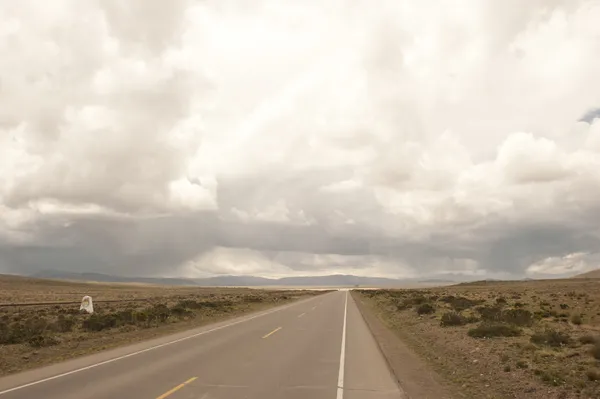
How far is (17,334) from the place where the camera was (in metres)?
20.5

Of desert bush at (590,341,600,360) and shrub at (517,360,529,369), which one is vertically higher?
desert bush at (590,341,600,360)

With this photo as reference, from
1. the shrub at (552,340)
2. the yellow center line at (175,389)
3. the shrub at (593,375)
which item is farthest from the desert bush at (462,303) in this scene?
the yellow center line at (175,389)

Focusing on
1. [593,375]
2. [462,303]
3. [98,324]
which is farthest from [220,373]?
[462,303]

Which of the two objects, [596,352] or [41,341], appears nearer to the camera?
[596,352]

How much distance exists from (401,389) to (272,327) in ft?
53.5

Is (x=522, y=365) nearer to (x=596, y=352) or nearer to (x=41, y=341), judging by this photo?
(x=596, y=352)

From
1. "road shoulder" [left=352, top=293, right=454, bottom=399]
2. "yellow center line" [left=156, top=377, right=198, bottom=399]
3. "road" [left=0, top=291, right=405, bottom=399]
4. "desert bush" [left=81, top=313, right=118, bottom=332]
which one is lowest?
"road shoulder" [left=352, top=293, right=454, bottom=399]

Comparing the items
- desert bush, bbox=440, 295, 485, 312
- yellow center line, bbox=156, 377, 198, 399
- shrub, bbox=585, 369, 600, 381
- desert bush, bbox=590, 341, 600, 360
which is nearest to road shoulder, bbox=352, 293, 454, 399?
shrub, bbox=585, 369, 600, 381

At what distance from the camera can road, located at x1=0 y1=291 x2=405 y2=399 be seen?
33.8 ft

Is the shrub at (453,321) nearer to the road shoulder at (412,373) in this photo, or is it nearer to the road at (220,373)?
the road shoulder at (412,373)

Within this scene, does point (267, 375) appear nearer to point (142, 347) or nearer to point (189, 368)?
point (189, 368)

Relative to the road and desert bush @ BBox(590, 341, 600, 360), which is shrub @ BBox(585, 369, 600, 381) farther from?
the road

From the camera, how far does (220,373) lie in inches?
492

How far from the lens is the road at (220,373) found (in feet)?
33.8
